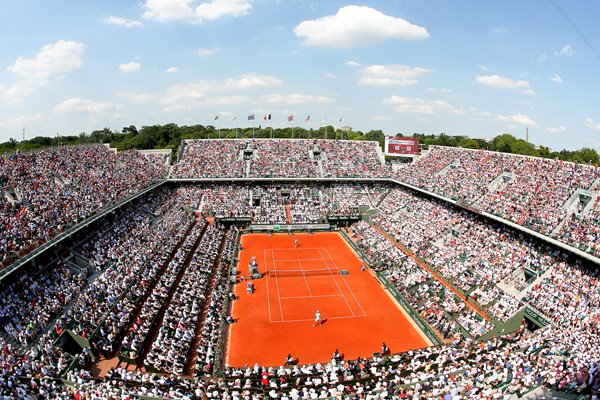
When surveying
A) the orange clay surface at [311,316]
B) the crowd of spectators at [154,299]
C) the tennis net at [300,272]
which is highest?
the crowd of spectators at [154,299]

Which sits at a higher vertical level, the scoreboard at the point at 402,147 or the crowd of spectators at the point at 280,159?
the scoreboard at the point at 402,147

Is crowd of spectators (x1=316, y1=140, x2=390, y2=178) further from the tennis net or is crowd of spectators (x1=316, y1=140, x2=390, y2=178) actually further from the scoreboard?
the tennis net

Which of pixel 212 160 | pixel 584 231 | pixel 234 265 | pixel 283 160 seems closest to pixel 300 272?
pixel 234 265

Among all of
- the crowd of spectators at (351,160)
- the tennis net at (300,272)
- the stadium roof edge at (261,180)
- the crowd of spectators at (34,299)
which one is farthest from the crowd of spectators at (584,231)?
the crowd of spectators at (34,299)

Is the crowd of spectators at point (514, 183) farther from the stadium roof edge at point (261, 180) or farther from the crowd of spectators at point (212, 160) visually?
the crowd of spectators at point (212, 160)

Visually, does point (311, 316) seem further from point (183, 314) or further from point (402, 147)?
point (402, 147)

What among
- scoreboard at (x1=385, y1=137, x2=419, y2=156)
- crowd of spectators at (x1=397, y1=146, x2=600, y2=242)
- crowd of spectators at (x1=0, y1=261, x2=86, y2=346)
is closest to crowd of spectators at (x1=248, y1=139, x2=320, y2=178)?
scoreboard at (x1=385, y1=137, x2=419, y2=156)

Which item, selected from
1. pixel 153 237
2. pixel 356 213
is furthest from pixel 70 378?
pixel 356 213
